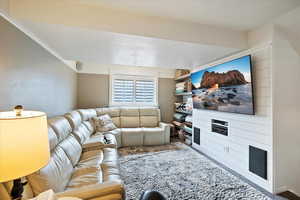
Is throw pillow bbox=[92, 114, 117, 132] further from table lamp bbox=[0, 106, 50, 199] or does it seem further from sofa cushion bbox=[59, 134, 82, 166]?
table lamp bbox=[0, 106, 50, 199]

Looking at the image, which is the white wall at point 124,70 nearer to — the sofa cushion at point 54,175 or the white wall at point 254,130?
the white wall at point 254,130

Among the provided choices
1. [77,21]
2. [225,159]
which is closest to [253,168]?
[225,159]

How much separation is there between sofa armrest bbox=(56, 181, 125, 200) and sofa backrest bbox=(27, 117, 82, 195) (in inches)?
8.4

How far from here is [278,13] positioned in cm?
174

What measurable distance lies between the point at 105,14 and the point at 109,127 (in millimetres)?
2715

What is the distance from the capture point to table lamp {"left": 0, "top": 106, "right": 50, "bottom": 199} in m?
0.70

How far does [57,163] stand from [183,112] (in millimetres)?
3666

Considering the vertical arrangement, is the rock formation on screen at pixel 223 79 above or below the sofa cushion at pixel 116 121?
above

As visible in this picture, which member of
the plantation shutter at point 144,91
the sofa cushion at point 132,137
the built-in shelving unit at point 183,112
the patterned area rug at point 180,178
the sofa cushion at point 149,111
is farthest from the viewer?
the plantation shutter at point 144,91

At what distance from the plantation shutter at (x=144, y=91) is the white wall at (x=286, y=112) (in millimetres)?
3418

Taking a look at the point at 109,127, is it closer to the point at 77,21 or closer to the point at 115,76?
the point at 115,76

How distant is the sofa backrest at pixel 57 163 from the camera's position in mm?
1181

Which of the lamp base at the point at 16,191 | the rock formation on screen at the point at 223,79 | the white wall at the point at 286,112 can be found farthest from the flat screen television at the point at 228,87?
the lamp base at the point at 16,191

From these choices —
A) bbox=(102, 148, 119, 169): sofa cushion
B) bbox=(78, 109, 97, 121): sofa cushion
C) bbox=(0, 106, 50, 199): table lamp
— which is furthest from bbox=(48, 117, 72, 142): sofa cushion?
bbox=(78, 109, 97, 121): sofa cushion
